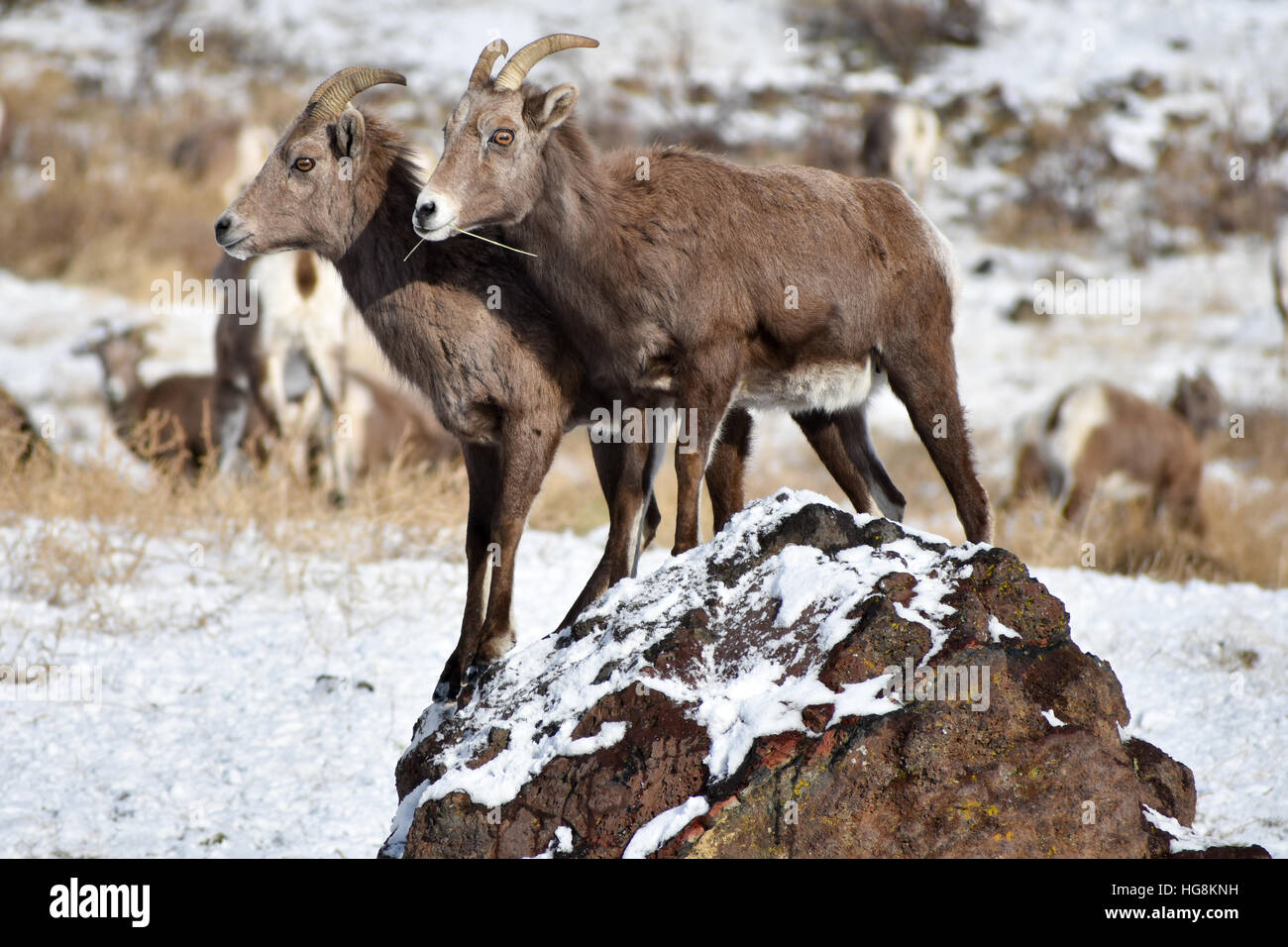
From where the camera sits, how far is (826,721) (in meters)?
3.43

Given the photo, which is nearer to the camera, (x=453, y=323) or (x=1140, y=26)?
(x=453, y=323)

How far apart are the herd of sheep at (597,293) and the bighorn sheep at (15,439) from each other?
421 centimetres

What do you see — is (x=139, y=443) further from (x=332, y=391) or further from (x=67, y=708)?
(x=67, y=708)

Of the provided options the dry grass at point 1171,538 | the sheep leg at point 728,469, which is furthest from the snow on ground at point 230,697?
the dry grass at point 1171,538

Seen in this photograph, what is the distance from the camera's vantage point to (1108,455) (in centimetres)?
1194

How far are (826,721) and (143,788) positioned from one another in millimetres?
3039

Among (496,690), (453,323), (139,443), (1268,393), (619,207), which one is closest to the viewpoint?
(496,690)

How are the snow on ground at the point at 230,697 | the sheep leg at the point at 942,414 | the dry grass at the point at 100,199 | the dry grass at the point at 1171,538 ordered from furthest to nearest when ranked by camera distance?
the dry grass at the point at 100,199 → the dry grass at the point at 1171,538 → the sheep leg at the point at 942,414 → the snow on ground at the point at 230,697

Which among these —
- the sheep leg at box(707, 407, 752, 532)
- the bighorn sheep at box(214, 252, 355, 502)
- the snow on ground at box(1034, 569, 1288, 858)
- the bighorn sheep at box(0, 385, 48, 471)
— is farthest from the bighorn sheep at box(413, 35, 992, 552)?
the bighorn sheep at box(214, 252, 355, 502)

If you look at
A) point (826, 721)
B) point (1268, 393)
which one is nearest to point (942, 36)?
point (1268, 393)

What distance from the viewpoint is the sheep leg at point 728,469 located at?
18.3 feet

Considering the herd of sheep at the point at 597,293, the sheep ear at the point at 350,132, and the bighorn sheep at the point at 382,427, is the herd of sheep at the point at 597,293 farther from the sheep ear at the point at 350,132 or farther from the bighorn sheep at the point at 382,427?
the bighorn sheep at the point at 382,427

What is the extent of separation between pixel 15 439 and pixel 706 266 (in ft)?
18.6

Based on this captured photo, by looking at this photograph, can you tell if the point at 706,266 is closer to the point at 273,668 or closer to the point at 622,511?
the point at 622,511
